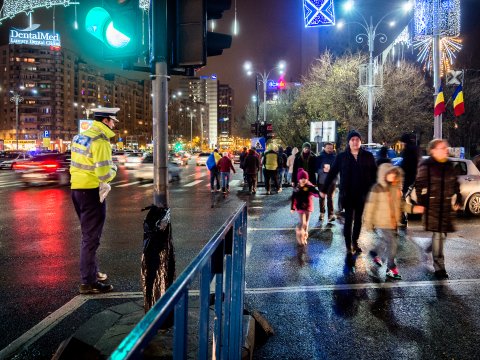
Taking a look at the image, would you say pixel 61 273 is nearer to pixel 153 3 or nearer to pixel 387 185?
pixel 153 3

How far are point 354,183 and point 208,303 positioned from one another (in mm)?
5089

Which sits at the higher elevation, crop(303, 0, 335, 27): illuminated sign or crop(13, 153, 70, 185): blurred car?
crop(303, 0, 335, 27): illuminated sign

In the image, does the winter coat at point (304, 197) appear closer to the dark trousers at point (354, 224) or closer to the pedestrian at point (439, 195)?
the dark trousers at point (354, 224)

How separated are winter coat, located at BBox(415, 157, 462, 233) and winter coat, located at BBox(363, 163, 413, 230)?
0.33 meters

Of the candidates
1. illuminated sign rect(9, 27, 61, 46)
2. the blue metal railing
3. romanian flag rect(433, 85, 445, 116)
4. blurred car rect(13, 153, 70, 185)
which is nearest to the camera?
the blue metal railing

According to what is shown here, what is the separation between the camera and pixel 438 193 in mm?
5758

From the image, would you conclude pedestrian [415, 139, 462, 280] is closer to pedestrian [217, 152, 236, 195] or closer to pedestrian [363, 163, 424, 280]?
pedestrian [363, 163, 424, 280]

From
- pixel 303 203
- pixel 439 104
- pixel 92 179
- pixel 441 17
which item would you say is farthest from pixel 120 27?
pixel 441 17

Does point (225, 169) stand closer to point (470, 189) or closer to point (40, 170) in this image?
point (470, 189)

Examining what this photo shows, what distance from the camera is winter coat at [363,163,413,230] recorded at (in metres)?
5.93

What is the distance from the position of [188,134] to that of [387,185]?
149 metres

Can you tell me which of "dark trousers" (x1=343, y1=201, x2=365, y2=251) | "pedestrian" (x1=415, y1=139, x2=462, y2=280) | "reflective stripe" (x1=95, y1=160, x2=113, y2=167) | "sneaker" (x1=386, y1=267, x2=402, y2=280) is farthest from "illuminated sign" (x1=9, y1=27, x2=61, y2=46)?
"sneaker" (x1=386, y1=267, x2=402, y2=280)

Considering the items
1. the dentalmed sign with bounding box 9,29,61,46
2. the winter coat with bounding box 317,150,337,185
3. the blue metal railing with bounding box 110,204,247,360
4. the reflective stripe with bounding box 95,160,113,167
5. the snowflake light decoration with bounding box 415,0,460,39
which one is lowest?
the blue metal railing with bounding box 110,204,247,360

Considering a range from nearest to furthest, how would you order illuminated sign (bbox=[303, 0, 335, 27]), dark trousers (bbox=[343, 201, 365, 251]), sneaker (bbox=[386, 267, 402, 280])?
sneaker (bbox=[386, 267, 402, 280]) < dark trousers (bbox=[343, 201, 365, 251]) < illuminated sign (bbox=[303, 0, 335, 27])
